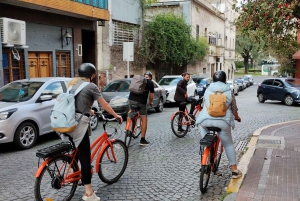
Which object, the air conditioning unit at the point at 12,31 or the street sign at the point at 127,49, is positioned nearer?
the air conditioning unit at the point at 12,31

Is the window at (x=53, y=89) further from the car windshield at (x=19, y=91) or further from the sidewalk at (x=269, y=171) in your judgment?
the sidewalk at (x=269, y=171)

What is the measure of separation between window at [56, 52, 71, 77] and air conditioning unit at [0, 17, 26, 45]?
314 centimetres

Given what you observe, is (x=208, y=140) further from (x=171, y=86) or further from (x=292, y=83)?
(x=292, y=83)

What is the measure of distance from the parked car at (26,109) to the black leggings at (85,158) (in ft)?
12.3

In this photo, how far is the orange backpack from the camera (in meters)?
5.20

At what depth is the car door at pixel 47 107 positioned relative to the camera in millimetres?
8570

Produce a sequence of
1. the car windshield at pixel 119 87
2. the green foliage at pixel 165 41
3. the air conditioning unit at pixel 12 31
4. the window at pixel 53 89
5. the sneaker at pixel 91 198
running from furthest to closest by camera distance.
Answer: the green foliage at pixel 165 41 → the car windshield at pixel 119 87 → the air conditioning unit at pixel 12 31 → the window at pixel 53 89 → the sneaker at pixel 91 198

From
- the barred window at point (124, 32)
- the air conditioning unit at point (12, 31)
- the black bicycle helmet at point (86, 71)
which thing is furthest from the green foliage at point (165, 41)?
the black bicycle helmet at point (86, 71)

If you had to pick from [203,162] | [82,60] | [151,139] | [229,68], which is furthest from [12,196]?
[229,68]

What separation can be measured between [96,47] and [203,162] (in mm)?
15210

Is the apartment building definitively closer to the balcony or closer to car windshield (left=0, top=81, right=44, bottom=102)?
the balcony

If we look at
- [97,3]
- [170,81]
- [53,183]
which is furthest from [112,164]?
[170,81]

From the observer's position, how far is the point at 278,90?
1966cm

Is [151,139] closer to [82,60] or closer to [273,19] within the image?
[273,19]
